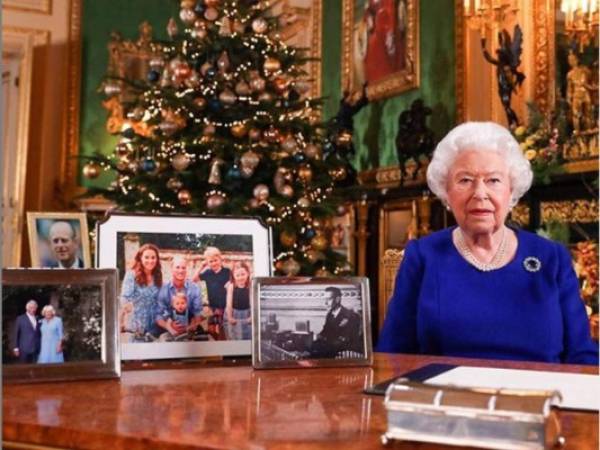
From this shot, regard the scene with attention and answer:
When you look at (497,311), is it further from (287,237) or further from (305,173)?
(305,173)

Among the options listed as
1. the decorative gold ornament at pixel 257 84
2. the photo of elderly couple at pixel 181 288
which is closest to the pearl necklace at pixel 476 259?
the photo of elderly couple at pixel 181 288

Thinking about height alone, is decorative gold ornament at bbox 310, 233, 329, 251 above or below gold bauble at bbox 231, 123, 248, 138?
below

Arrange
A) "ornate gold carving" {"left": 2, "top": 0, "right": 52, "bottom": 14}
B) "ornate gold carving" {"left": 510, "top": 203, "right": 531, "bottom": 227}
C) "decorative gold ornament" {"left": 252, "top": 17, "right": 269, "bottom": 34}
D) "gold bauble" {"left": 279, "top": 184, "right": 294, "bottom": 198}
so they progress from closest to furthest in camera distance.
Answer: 1. "gold bauble" {"left": 279, "top": 184, "right": 294, "bottom": 198}
2. "decorative gold ornament" {"left": 252, "top": 17, "right": 269, "bottom": 34}
3. "ornate gold carving" {"left": 510, "top": 203, "right": 531, "bottom": 227}
4. "ornate gold carving" {"left": 2, "top": 0, "right": 52, "bottom": 14}

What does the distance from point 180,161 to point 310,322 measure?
321 cm

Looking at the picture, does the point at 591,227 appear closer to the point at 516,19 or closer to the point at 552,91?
the point at 552,91

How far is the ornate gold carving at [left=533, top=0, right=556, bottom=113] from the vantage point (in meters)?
5.21

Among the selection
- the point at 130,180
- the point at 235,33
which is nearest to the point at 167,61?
the point at 235,33

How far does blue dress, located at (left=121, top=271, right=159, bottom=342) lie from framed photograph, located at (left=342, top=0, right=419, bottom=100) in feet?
18.2

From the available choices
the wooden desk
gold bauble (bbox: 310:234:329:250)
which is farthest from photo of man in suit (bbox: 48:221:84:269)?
gold bauble (bbox: 310:234:329:250)

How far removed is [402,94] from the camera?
22.5 feet

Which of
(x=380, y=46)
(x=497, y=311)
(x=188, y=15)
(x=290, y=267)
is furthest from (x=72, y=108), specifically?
(x=497, y=311)

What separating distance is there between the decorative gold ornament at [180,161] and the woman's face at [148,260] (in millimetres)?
3114

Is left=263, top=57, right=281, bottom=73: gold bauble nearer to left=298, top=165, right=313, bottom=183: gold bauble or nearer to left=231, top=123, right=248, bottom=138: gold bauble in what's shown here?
left=231, top=123, right=248, bottom=138: gold bauble

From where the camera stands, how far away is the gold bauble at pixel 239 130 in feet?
15.1
